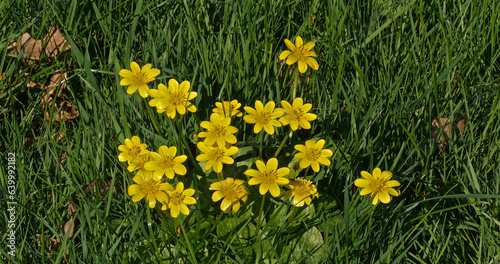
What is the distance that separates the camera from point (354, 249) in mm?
2049

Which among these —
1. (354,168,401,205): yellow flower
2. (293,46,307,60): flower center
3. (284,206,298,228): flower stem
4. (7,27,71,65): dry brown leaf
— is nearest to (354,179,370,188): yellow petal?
(354,168,401,205): yellow flower

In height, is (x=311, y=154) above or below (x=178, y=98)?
below

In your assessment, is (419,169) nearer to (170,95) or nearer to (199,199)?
(199,199)

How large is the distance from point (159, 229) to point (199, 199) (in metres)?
0.21

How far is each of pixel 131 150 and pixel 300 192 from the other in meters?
0.64

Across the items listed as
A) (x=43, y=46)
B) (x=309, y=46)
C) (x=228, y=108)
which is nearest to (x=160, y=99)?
(x=228, y=108)

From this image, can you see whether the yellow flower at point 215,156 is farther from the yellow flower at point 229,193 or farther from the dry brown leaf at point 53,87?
the dry brown leaf at point 53,87

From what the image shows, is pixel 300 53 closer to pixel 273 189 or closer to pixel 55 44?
pixel 273 189

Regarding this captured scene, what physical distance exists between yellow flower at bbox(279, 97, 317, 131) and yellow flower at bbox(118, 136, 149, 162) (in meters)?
0.53

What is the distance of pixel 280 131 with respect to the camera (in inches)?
102

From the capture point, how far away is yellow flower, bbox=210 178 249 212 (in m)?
1.99

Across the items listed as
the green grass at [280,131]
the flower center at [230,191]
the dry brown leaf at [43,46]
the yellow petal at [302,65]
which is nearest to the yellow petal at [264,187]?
the flower center at [230,191]

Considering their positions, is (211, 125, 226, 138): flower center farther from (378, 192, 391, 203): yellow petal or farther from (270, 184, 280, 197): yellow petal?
(378, 192, 391, 203): yellow petal

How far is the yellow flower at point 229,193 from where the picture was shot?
1993mm
